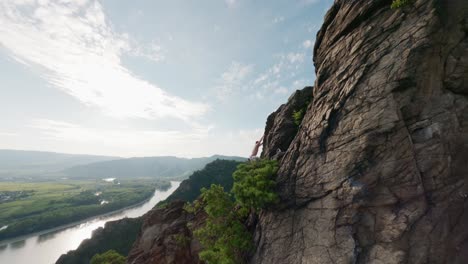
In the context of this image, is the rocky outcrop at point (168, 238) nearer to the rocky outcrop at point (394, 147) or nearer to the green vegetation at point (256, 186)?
the green vegetation at point (256, 186)

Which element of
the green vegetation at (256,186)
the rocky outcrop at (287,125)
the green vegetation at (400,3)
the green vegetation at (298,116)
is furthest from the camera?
the rocky outcrop at (287,125)

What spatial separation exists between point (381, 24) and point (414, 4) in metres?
1.93

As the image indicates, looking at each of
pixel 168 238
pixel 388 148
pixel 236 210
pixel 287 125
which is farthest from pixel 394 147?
pixel 168 238

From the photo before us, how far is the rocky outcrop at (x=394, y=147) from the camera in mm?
13602

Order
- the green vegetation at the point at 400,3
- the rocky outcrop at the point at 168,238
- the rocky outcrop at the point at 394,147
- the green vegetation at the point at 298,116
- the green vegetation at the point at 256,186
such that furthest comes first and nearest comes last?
1. the rocky outcrop at the point at 168,238
2. the green vegetation at the point at 298,116
3. the green vegetation at the point at 256,186
4. the green vegetation at the point at 400,3
5. the rocky outcrop at the point at 394,147

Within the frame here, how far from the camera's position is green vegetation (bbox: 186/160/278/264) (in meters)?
19.5

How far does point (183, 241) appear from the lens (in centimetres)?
2733

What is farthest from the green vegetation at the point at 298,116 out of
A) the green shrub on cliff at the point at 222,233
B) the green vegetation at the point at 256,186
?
the green shrub on cliff at the point at 222,233

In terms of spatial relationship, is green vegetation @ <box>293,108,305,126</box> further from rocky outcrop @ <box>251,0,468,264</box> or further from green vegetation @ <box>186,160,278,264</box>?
rocky outcrop @ <box>251,0,468,264</box>

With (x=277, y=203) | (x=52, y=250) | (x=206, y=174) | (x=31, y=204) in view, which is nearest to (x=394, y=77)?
(x=277, y=203)

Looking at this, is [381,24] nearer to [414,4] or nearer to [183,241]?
[414,4]

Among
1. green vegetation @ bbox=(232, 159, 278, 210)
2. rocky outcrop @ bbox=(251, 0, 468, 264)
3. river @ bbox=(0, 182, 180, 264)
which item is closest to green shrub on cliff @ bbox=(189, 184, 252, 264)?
green vegetation @ bbox=(232, 159, 278, 210)

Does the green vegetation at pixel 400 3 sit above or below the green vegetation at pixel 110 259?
above

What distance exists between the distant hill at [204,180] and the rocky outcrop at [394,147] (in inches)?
3032
